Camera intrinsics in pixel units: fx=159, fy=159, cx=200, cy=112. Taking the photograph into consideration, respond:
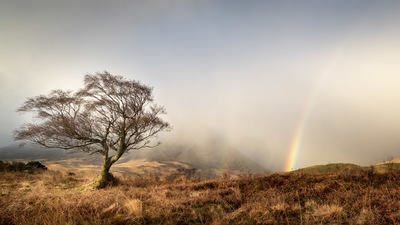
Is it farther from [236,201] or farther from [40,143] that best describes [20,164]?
[236,201]

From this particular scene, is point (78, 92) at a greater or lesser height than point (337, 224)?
greater

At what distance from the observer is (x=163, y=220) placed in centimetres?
460

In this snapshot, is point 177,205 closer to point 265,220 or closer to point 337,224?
point 265,220

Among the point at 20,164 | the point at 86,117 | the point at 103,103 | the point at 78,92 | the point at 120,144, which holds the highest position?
the point at 78,92

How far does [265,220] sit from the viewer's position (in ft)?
14.2

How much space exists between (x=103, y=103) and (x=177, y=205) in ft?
47.7

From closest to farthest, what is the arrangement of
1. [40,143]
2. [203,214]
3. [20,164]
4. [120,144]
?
[203,214]
[40,143]
[120,144]
[20,164]

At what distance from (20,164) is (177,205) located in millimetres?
29960

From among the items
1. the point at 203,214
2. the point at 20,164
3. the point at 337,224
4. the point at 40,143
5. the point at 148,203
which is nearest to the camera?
the point at 337,224

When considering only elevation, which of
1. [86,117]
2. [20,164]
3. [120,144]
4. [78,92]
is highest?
[78,92]

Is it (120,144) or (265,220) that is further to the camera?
(120,144)

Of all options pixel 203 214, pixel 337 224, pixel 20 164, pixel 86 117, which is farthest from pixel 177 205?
pixel 20 164

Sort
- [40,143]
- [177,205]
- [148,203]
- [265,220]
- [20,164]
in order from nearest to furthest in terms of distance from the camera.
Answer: [265,220]
[177,205]
[148,203]
[40,143]
[20,164]

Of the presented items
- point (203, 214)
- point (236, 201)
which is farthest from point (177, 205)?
point (236, 201)
